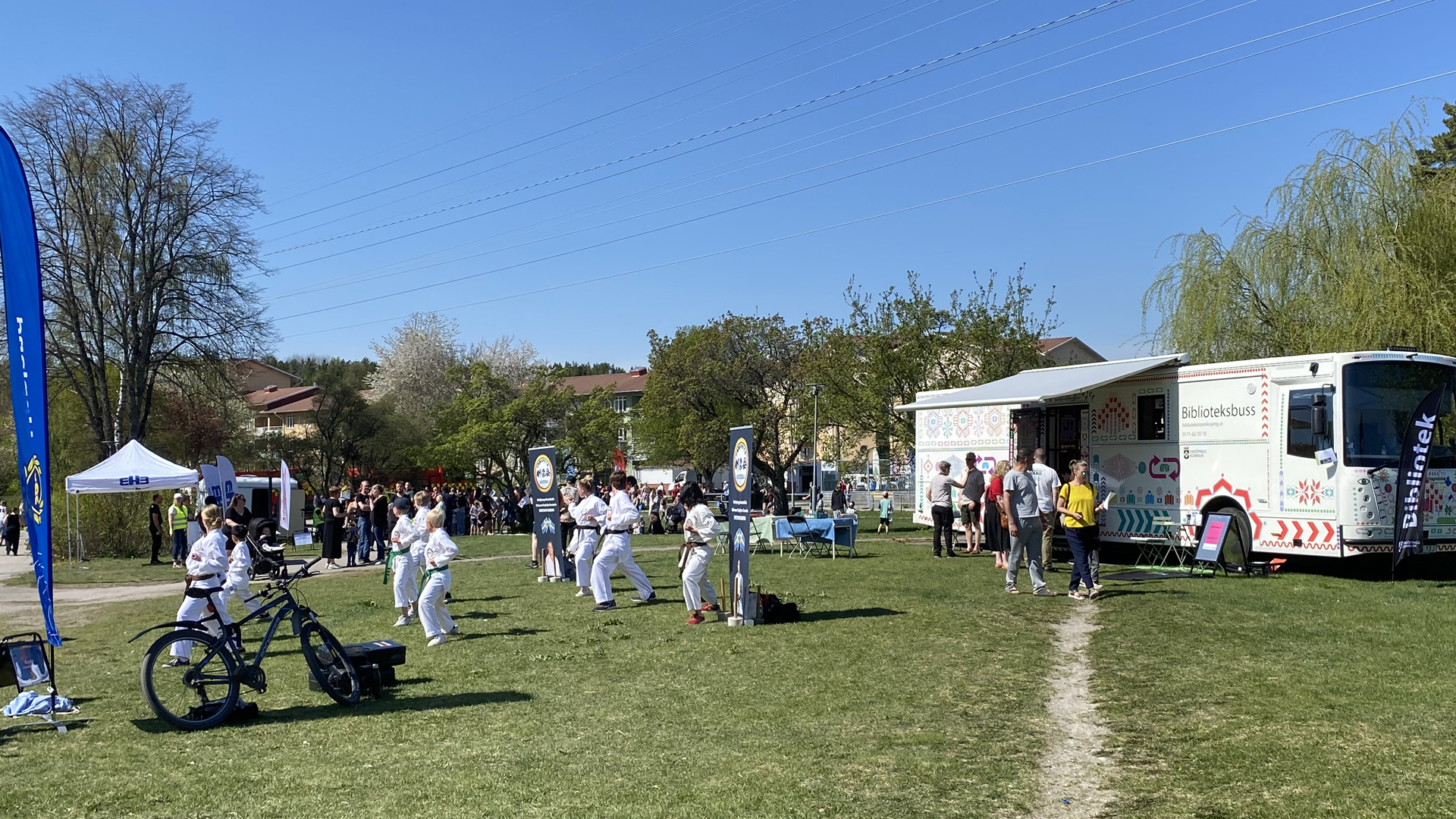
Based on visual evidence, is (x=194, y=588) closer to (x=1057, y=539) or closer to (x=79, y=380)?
(x=1057, y=539)

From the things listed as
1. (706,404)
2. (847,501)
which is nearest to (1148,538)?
(847,501)

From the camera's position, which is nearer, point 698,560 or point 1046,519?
point 698,560

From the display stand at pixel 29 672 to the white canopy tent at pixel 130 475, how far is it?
1868cm

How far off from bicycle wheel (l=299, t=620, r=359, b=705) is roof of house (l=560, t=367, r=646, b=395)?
87121 mm

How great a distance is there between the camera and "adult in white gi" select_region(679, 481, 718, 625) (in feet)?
41.6

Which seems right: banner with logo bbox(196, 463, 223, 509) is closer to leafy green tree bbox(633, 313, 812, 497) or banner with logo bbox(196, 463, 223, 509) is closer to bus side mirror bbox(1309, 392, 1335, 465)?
bus side mirror bbox(1309, 392, 1335, 465)

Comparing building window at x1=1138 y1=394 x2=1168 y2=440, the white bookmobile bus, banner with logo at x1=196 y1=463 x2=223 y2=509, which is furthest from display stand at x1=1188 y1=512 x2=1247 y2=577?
banner with logo at x1=196 y1=463 x2=223 y2=509

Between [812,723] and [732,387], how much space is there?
5022 centimetres

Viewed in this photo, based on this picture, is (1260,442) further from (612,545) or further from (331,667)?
(331,667)

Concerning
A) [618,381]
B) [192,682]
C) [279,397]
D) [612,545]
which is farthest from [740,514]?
[279,397]

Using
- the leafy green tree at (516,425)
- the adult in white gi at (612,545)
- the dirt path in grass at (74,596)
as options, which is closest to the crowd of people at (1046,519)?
the adult in white gi at (612,545)

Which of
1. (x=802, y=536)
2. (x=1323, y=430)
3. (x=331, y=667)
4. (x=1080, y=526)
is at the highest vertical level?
(x=1323, y=430)

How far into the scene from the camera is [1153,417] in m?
17.9

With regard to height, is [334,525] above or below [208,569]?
below
